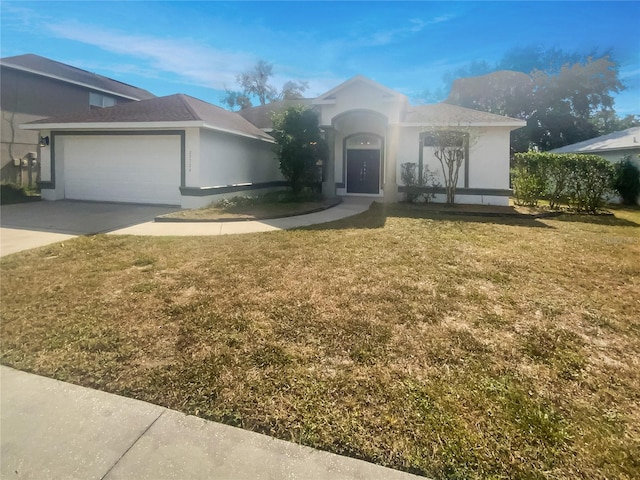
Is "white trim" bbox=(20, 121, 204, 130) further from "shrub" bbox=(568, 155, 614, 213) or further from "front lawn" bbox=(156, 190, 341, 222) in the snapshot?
"shrub" bbox=(568, 155, 614, 213)

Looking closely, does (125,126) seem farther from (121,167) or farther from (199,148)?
(199,148)

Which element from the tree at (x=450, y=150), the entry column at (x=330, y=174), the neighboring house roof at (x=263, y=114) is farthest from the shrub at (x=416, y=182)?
the neighboring house roof at (x=263, y=114)

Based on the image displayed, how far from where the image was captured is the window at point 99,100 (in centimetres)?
2123

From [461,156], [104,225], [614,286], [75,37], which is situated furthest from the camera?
[461,156]

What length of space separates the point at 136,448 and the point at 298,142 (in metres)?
12.9

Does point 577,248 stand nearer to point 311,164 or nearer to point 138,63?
point 311,164

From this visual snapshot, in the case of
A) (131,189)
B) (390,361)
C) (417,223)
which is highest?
(131,189)

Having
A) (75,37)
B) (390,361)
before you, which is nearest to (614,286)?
(390,361)

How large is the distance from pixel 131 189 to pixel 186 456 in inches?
525

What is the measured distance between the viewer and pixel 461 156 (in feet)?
43.2

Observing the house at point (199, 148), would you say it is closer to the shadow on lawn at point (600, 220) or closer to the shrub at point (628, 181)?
the shadow on lawn at point (600, 220)

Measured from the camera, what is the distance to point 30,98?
58.5 ft

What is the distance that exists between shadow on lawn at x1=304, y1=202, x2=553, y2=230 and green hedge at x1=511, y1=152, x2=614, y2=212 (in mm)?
2685

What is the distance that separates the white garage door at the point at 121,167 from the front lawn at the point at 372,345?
7111 millimetres
